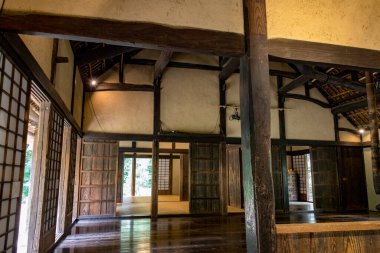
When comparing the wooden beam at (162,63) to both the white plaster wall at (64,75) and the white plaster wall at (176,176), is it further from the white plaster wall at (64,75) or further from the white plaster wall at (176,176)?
the white plaster wall at (176,176)

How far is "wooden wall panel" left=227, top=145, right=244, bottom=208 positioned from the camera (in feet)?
30.4

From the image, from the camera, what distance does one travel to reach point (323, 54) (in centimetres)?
229

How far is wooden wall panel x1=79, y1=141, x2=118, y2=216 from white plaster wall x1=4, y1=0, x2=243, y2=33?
5417 mm

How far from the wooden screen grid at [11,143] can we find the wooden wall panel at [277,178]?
22.1 feet

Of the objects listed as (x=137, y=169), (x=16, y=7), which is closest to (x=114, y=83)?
(x=16, y=7)

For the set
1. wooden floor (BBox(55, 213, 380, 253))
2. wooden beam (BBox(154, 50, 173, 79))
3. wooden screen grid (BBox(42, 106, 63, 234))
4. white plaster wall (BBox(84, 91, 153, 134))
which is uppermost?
wooden beam (BBox(154, 50, 173, 79))

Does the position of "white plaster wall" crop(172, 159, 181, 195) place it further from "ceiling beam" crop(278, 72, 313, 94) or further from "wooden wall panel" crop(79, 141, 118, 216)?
"ceiling beam" crop(278, 72, 313, 94)

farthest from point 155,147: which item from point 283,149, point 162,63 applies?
point 283,149

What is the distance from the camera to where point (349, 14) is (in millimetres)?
2418

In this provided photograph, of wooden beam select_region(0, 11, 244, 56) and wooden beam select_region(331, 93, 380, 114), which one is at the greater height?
wooden beam select_region(331, 93, 380, 114)

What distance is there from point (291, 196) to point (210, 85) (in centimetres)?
749

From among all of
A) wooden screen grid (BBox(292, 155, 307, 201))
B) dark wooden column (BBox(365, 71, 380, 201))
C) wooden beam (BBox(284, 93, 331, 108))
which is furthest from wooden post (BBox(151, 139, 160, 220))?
wooden screen grid (BBox(292, 155, 307, 201))

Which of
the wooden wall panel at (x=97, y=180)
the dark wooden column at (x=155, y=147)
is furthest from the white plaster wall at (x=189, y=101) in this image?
the wooden wall panel at (x=97, y=180)

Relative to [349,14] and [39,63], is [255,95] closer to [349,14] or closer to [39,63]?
[349,14]
